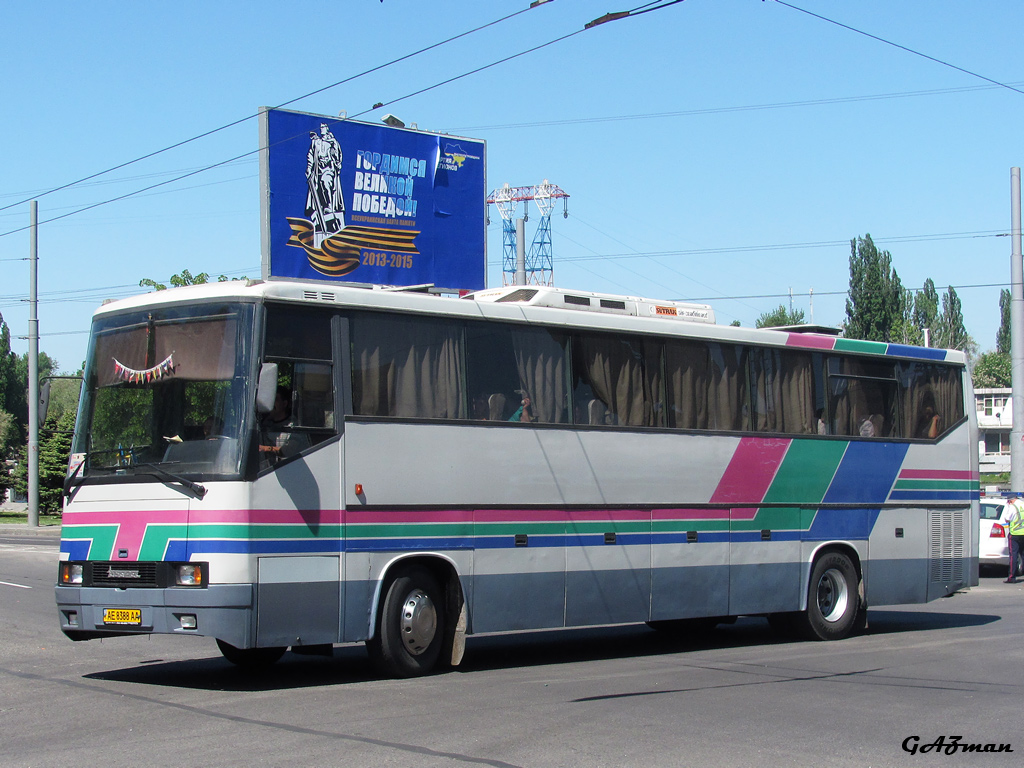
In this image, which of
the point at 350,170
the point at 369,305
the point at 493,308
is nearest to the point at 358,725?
the point at 369,305

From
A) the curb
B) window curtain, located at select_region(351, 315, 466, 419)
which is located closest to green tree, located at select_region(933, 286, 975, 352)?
the curb

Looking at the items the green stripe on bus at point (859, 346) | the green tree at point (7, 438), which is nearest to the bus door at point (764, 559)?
the green stripe on bus at point (859, 346)

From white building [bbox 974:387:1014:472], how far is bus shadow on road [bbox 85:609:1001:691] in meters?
85.4

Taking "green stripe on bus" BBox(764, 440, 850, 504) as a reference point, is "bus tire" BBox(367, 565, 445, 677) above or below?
below

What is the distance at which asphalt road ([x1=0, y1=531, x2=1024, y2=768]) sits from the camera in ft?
25.1

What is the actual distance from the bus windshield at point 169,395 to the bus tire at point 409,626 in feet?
6.90

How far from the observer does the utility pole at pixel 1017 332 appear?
27.6m

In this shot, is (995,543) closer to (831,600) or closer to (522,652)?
(831,600)

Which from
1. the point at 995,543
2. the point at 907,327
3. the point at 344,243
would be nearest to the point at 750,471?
the point at 344,243

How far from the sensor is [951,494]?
55.9 feet

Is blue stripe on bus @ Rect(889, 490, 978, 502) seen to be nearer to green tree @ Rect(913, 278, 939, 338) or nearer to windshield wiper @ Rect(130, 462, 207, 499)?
windshield wiper @ Rect(130, 462, 207, 499)

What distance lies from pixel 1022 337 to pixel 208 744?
24617 millimetres

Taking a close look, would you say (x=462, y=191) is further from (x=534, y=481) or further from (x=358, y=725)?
(x=358, y=725)

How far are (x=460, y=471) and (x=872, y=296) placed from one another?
258ft
